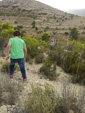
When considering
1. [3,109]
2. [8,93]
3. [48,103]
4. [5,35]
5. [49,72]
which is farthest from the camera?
[5,35]

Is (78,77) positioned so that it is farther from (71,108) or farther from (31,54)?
(31,54)

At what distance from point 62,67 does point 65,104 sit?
3.05 metres

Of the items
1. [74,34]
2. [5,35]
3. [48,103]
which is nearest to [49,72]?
[48,103]

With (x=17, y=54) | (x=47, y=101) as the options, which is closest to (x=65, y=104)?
(x=47, y=101)

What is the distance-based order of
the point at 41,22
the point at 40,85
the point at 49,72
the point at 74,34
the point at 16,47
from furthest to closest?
the point at 41,22 → the point at 74,34 → the point at 49,72 → the point at 40,85 → the point at 16,47

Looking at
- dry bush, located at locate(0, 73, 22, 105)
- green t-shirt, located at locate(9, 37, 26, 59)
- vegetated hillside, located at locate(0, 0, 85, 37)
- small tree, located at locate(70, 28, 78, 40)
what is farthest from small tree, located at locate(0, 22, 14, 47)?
small tree, located at locate(70, 28, 78, 40)

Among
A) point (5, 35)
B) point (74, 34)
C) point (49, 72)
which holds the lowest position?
point (74, 34)

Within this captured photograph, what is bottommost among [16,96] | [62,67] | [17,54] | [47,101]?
[62,67]

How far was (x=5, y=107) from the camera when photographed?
2.12 meters

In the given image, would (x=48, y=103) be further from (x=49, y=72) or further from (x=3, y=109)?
(x=49, y=72)

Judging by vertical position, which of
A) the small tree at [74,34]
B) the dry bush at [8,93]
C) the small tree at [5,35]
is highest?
the small tree at [5,35]

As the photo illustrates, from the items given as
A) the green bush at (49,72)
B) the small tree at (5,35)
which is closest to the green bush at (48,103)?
the green bush at (49,72)

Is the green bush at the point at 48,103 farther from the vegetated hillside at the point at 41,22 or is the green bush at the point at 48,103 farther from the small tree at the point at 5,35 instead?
the vegetated hillside at the point at 41,22

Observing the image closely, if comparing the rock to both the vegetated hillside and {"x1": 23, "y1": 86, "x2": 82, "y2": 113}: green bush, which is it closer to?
{"x1": 23, "y1": 86, "x2": 82, "y2": 113}: green bush
